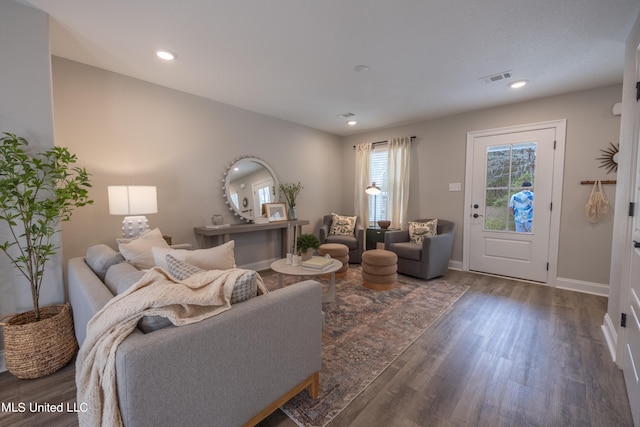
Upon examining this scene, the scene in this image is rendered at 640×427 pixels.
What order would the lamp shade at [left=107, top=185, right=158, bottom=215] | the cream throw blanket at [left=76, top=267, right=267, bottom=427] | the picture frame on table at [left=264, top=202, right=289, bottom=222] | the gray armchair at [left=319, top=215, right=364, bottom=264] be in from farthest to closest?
1. the gray armchair at [left=319, top=215, right=364, bottom=264]
2. the picture frame on table at [left=264, top=202, right=289, bottom=222]
3. the lamp shade at [left=107, top=185, right=158, bottom=215]
4. the cream throw blanket at [left=76, top=267, right=267, bottom=427]

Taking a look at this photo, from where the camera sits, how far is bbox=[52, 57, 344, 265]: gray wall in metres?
2.63

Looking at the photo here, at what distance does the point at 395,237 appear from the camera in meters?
4.10

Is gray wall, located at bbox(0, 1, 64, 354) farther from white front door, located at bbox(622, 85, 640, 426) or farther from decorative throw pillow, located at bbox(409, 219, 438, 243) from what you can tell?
decorative throw pillow, located at bbox(409, 219, 438, 243)

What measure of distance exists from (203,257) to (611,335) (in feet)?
10.4

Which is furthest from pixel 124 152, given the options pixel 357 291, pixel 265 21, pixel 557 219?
pixel 557 219

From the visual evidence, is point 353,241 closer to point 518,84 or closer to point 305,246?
point 305,246

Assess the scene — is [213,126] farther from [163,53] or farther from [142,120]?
[163,53]

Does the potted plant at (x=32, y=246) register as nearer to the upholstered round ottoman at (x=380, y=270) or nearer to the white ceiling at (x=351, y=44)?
the white ceiling at (x=351, y=44)

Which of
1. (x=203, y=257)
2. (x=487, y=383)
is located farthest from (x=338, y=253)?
(x=203, y=257)

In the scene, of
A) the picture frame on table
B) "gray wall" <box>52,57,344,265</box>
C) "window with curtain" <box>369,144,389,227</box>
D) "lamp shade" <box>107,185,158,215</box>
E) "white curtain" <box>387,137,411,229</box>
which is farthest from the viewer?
"window with curtain" <box>369,144,389,227</box>

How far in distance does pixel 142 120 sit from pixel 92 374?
293 cm

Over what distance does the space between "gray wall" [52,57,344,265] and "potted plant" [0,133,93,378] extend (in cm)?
82

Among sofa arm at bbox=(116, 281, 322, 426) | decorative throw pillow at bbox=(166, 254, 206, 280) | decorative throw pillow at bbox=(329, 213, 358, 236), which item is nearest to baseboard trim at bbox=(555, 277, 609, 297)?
decorative throw pillow at bbox=(329, 213, 358, 236)

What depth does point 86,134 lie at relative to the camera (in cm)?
267
